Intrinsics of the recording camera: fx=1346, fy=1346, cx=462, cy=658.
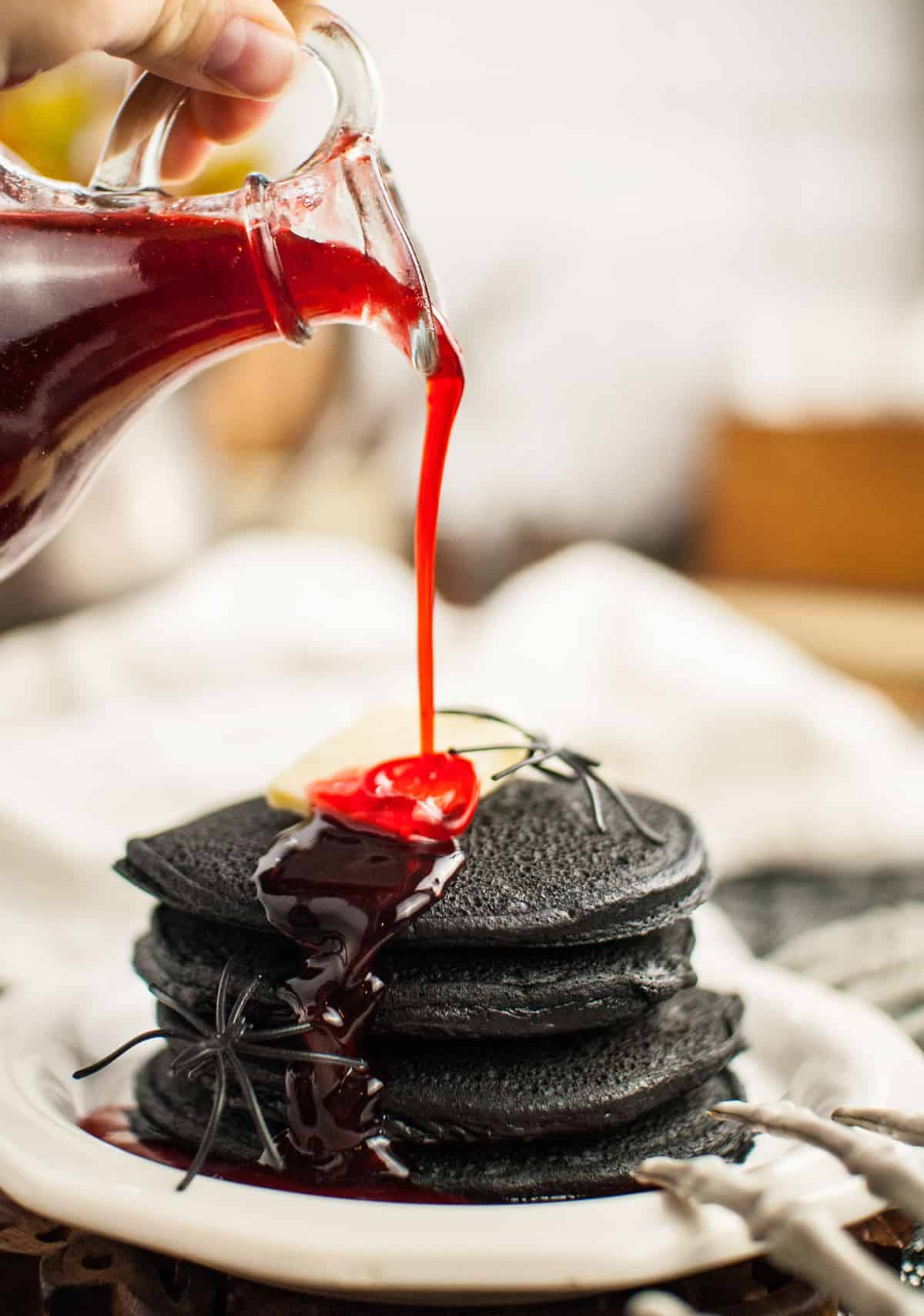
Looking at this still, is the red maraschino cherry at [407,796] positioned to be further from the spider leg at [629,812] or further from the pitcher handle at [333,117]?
the pitcher handle at [333,117]

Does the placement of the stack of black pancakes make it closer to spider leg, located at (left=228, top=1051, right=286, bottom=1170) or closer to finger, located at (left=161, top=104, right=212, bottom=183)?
spider leg, located at (left=228, top=1051, right=286, bottom=1170)

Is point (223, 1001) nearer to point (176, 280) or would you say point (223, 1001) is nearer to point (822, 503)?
point (176, 280)

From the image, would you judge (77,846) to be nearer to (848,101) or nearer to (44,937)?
(44,937)

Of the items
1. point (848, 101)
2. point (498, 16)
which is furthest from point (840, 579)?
point (498, 16)

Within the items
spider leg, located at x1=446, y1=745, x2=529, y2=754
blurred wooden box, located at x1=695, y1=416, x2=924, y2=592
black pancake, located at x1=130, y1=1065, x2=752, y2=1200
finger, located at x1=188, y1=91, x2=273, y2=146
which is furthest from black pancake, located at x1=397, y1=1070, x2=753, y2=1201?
blurred wooden box, located at x1=695, y1=416, x2=924, y2=592

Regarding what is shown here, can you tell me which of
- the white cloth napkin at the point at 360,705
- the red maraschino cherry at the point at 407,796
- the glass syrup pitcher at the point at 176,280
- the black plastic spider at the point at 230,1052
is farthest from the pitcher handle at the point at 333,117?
the white cloth napkin at the point at 360,705
